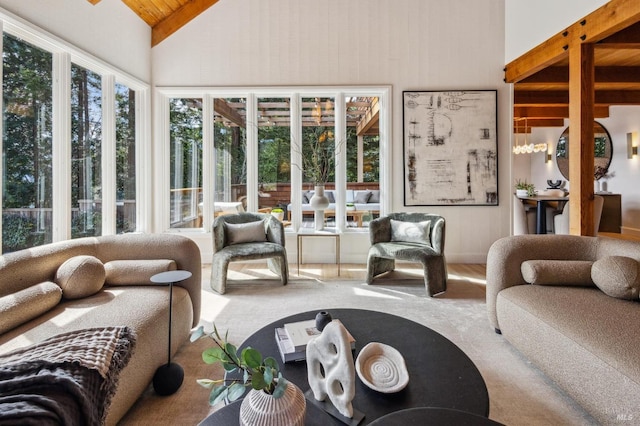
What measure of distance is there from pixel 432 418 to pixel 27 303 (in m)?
2.10

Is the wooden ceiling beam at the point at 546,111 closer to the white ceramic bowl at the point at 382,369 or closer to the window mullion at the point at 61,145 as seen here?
the white ceramic bowl at the point at 382,369

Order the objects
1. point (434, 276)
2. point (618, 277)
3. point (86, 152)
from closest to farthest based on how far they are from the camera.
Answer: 1. point (618, 277)
2. point (434, 276)
3. point (86, 152)

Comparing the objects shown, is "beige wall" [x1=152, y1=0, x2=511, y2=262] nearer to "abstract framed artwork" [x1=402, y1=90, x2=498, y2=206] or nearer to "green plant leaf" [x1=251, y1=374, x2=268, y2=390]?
"abstract framed artwork" [x1=402, y1=90, x2=498, y2=206]

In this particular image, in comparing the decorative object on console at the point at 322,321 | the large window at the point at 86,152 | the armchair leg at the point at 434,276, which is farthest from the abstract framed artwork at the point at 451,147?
the large window at the point at 86,152

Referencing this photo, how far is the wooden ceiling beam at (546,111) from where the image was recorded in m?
7.00

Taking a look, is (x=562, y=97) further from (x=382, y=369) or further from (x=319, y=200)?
(x=382, y=369)

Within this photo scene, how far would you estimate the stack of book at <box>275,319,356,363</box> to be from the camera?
1.47 metres

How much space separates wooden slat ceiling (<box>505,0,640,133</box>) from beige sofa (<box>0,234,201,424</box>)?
4.23m

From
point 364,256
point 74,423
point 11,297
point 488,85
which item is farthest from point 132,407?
point 488,85

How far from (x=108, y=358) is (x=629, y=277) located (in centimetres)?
280

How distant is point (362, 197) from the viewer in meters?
5.04

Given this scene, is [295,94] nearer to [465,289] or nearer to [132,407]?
[465,289]

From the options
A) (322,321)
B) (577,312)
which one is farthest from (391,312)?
(322,321)

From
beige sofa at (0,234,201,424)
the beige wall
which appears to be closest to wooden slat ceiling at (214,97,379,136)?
the beige wall
